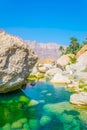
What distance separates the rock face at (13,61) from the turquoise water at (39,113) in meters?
1.44

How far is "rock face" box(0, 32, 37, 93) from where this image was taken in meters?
23.9

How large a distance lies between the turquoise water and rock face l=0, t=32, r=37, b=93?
144 centimetres

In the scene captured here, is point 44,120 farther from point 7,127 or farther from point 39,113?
point 7,127

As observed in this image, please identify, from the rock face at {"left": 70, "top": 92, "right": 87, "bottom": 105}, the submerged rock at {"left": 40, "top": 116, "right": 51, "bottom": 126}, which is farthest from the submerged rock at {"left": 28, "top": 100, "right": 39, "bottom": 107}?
the submerged rock at {"left": 40, "top": 116, "right": 51, "bottom": 126}

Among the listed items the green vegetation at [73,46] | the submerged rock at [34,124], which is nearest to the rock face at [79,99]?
the submerged rock at [34,124]

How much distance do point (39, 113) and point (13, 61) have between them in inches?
250

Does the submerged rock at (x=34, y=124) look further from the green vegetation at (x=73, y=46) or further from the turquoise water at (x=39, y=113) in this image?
the green vegetation at (x=73, y=46)

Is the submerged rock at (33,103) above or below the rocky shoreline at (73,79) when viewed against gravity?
below

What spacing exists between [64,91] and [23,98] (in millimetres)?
6981

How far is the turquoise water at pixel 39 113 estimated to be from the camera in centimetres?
1759

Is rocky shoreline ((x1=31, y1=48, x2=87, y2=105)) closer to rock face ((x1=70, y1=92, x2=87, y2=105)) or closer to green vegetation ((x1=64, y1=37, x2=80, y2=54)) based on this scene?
rock face ((x1=70, y1=92, x2=87, y2=105))

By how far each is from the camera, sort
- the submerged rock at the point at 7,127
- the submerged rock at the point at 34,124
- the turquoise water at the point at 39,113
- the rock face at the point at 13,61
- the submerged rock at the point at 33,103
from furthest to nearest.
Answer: the rock face at the point at 13,61 → the submerged rock at the point at 33,103 → the turquoise water at the point at 39,113 → the submerged rock at the point at 34,124 → the submerged rock at the point at 7,127

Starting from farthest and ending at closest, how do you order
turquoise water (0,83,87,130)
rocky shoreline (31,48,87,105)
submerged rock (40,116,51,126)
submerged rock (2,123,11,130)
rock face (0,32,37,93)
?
1. rock face (0,32,37,93)
2. rocky shoreline (31,48,87,105)
3. submerged rock (40,116,51,126)
4. turquoise water (0,83,87,130)
5. submerged rock (2,123,11,130)

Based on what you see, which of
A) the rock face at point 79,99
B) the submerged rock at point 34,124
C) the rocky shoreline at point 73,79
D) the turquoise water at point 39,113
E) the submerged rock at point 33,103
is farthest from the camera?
the rocky shoreline at point 73,79
